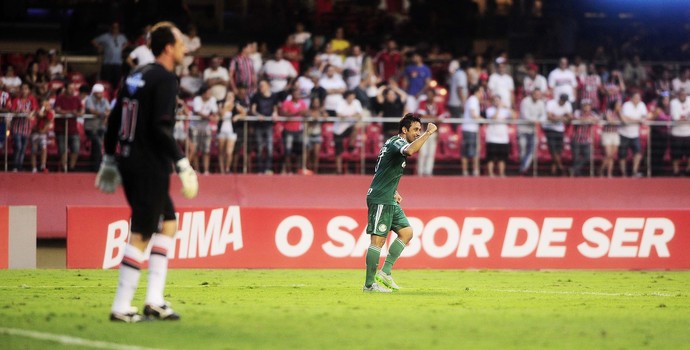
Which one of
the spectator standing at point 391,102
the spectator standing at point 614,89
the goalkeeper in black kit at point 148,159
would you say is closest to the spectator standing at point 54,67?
the spectator standing at point 391,102

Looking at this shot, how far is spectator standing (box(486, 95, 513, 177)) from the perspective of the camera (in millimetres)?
24875

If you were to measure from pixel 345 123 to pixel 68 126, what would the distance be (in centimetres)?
561

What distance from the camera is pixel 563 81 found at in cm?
2716

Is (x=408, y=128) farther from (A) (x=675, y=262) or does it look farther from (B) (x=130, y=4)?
(B) (x=130, y=4)

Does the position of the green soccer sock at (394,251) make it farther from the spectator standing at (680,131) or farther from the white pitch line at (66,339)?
the spectator standing at (680,131)

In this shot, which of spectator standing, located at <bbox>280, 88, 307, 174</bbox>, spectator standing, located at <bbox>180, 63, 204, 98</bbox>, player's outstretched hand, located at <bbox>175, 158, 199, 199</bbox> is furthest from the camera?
spectator standing, located at <bbox>180, 63, 204, 98</bbox>

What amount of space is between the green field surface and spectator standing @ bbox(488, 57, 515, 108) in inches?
360

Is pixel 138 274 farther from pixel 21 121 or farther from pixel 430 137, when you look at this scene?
pixel 430 137

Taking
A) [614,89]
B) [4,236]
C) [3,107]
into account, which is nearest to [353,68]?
[614,89]

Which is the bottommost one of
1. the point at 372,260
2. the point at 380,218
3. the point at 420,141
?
the point at 372,260

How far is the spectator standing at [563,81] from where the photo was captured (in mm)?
26875

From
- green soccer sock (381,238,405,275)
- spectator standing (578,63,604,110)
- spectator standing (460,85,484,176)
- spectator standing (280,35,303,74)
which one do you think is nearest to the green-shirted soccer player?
green soccer sock (381,238,405,275)

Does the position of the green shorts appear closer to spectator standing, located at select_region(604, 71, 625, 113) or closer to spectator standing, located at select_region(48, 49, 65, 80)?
spectator standing, located at select_region(48, 49, 65, 80)

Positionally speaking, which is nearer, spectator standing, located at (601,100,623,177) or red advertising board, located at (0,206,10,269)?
red advertising board, located at (0,206,10,269)
